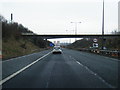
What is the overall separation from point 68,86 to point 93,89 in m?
1.24

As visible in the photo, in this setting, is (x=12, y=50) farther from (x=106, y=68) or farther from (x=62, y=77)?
(x=62, y=77)

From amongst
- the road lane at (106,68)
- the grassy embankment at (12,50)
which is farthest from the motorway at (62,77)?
the grassy embankment at (12,50)

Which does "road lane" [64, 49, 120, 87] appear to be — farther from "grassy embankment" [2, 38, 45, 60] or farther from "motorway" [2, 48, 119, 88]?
"grassy embankment" [2, 38, 45, 60]

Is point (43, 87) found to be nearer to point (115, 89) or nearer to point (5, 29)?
point (115, 89)

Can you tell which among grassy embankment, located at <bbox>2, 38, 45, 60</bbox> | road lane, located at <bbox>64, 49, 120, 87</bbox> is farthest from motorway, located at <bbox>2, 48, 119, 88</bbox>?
grassy embankment, located at <bbox>2, 38, 45, 60</bbox>

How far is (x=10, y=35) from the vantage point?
247ft

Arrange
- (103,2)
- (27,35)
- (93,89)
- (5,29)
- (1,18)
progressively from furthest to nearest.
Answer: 1. (27,35)
2. (1,18)
3. (5,29)
4. (103,2)
5. (93,89)

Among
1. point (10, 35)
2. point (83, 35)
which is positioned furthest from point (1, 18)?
point (83, 35)

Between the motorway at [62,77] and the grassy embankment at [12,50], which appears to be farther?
the grassy embankment at [12,50]

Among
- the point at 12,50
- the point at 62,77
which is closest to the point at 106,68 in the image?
the point at 62,77

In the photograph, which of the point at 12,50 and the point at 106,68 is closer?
the point at 106,68

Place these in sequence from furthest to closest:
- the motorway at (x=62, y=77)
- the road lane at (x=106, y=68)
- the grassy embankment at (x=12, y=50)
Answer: the grassy embankment at (x=12, y=50) → the road lane at (x=106, y=68) → the motorway at (x=62, y=77)

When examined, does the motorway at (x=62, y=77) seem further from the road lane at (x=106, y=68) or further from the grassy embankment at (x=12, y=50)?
the grassy embankment at (x=12, y=50)

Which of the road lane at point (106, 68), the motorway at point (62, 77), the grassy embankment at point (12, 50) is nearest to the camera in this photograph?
the motorway at point (62, 77)
